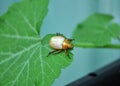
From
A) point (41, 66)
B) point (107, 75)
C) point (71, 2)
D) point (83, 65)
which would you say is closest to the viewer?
point (41, 66)

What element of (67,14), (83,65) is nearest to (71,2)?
(67,14)

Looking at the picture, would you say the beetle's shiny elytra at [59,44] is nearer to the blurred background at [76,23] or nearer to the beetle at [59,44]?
the beetle at [59,44]

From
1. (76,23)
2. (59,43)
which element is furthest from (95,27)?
(59,43)

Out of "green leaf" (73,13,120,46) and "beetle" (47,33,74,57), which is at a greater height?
"green leaf" (73,13,120,46)

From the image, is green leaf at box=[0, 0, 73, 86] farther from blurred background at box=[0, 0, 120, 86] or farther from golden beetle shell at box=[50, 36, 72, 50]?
blurred background at box=[0, 0, 120, 86]

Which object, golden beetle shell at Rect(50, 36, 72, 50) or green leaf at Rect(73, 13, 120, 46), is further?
green leaf at Rect(73, 13, 120, 46)

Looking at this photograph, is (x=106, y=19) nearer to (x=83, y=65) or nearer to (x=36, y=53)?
(x=83, y=65)

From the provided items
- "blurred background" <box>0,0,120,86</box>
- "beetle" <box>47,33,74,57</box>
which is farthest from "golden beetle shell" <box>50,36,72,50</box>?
"blurred background" <box>0,0,120,86</box>
